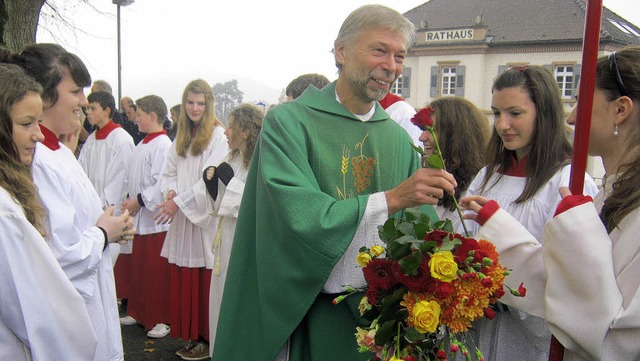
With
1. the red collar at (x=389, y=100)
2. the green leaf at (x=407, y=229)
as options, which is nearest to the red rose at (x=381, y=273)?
the green leaf at (x=407, y=229)

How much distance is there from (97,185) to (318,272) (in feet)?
15.9

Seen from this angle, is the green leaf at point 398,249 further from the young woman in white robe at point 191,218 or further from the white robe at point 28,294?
the young woman in white robe at point 191,218

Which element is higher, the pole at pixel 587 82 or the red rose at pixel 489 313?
the pole at pixel 587 82

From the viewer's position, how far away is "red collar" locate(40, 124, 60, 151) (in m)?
2.79

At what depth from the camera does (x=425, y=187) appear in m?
1.98

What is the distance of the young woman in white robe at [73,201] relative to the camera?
2.52 metres

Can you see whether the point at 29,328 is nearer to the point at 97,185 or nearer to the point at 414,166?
the point at 414,166

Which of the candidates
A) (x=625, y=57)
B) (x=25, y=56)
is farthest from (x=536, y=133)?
(x=25, y=56)

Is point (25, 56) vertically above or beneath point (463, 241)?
above

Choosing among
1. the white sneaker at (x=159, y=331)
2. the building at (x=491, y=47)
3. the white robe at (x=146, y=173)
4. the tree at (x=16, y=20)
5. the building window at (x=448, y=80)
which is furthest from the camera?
the building window at (x=448, y=80)

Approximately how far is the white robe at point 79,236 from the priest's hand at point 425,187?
4.88 ft

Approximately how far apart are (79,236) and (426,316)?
1714mm

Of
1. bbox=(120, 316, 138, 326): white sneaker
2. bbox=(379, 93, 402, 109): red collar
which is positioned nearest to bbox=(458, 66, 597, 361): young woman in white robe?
bbox=(379, 93, 402, 109): red collar

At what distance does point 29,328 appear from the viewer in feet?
6.89
